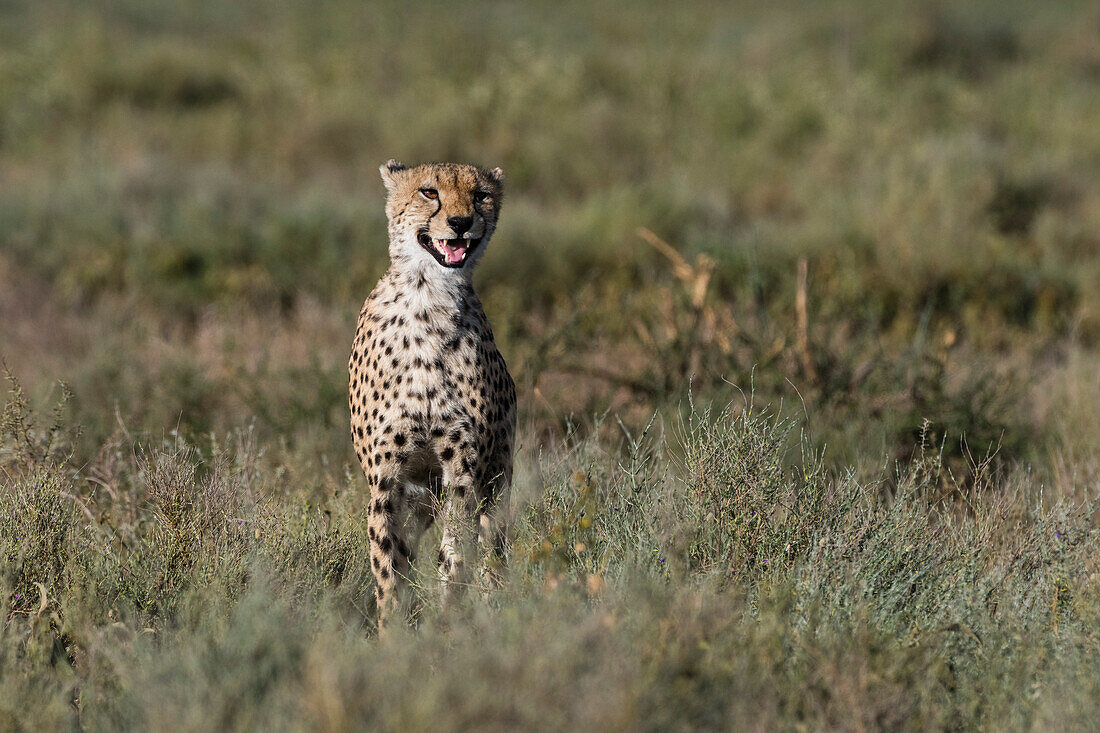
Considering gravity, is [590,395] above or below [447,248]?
below

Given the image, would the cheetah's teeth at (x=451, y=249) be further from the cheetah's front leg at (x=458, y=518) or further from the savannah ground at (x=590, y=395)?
the savannah ground at (x=590, y=395)

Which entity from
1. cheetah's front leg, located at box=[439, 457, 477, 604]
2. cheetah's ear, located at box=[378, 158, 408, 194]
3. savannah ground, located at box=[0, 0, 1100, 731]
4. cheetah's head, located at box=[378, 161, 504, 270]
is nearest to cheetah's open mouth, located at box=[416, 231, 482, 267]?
cheetah's head, located at box=[378, 161, 504, 270]

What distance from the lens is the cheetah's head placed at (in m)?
3.04

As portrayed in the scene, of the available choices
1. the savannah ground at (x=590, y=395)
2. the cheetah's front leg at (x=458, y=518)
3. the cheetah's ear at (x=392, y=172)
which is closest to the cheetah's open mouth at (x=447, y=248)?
the cheetah's ear at (x=392, y=172)

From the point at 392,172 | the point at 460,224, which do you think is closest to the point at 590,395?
the point at 392,172

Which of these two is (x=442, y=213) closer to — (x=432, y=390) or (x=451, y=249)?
(x=451, y=249)

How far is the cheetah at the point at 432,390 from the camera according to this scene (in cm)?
304

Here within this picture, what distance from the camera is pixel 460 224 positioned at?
3.03 metres

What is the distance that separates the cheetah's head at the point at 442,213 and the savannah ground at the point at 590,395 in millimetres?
806

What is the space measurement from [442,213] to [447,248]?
102mm

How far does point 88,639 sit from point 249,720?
2.41 feet

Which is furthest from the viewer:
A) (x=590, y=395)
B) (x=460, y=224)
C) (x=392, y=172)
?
(x=590, y=395)

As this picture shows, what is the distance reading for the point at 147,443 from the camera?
14.8 ft

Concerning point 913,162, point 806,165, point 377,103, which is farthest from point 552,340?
point 377,103
